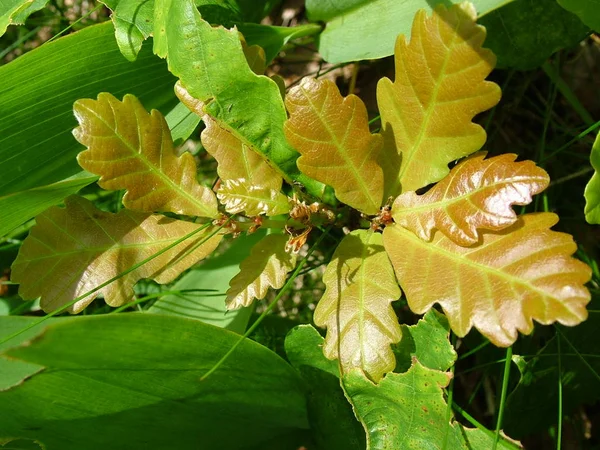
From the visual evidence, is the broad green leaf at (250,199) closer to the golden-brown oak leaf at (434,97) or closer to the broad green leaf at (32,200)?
the golden-brown oak leaf at (434,97)

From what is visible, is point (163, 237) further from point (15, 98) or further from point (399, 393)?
point (399, 393)

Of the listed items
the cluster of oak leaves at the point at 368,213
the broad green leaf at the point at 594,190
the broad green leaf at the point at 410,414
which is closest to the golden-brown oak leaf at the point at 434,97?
the cluster of oak leaves at the point at 368,213

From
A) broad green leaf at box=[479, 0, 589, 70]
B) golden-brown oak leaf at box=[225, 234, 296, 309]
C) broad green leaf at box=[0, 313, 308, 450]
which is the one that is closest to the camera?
broad green leaf at box=[0, 313, 308, 450]

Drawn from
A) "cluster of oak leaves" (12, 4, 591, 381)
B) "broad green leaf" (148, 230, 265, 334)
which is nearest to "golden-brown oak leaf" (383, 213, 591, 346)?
"cluster of oak leaves" (12, 4, 591, 381)

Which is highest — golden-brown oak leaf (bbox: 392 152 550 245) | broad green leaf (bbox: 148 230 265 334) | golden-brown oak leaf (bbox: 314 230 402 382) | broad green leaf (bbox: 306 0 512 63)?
broad green leaf (bbox: 306 0 512 63)

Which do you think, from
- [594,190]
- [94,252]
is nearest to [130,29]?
[94,252]

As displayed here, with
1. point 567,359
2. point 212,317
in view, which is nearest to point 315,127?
point 212,317

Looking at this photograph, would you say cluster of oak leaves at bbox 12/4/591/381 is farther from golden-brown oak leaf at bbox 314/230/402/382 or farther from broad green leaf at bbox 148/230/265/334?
broad green leaf at bbox 148/230/265/334
